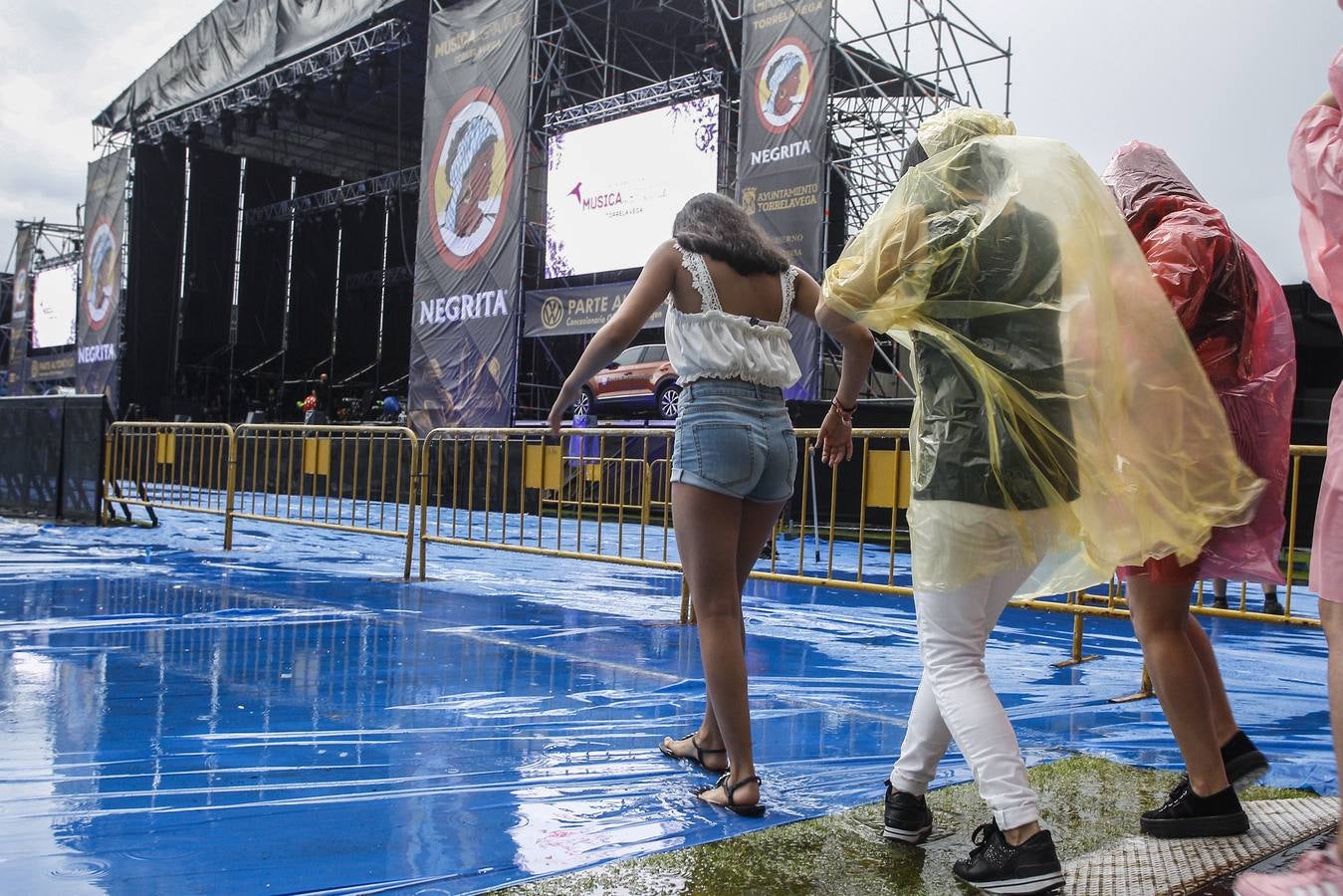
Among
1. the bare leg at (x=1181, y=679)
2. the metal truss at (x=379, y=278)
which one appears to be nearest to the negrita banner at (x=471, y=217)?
the metal truss at (x=379, y=278)

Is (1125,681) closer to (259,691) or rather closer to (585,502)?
(259,691)

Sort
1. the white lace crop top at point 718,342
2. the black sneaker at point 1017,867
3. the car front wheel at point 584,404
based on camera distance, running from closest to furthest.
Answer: the black sneaker at point 1017,867, the white lace crop top at point 718,342, the car front wheel at point 584,404

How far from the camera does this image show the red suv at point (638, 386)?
48.4 feet

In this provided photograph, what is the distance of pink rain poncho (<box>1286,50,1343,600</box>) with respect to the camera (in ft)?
5.19

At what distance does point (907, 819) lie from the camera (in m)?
2.27

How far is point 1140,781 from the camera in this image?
2.82 m

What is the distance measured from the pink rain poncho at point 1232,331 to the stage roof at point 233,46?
59.2 feet

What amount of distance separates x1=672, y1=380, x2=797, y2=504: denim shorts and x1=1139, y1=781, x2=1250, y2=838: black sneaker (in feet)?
3.77

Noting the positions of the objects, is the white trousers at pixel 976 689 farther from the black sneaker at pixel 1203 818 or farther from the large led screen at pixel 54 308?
the large led screen at pixel 54 308

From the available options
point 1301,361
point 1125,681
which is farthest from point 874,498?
point 1301,361

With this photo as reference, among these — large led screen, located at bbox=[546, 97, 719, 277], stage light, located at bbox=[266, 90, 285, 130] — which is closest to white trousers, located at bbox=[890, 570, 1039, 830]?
large led screen, located at bbox=[546, 97, 719, 277]

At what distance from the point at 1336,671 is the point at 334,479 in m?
12.3

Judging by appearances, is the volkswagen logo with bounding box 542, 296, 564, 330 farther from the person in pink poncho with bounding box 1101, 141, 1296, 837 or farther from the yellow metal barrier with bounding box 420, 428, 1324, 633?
the person in pink poncho with bounding box 1101, 141, 1296, 837

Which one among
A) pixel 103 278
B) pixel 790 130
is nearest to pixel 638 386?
pixel 790 130
